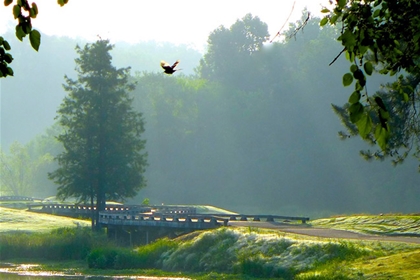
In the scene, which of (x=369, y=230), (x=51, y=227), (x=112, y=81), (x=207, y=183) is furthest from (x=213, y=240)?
(x=207, y=183)

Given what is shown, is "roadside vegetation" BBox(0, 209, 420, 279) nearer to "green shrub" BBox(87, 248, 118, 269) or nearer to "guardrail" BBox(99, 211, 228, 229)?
"green shrub" BBox(87, 248, 118, 269)

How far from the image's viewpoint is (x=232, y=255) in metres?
29.2

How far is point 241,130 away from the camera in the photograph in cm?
10294

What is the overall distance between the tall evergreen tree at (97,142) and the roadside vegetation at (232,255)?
422 inches

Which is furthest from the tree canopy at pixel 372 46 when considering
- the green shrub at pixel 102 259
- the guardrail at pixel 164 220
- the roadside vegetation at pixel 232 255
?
the guardrail at pixel 164 220

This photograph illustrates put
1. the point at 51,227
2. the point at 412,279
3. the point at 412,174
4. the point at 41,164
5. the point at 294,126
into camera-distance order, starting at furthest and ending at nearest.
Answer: the point at 41,164, the point at 294,126, the point at 412,174, the point at 51,227, the point at 412,279

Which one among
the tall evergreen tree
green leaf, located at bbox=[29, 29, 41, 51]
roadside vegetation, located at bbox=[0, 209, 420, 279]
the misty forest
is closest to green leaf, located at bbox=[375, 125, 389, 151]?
green leaf, located at bbox=[29, 29, 41, 51]

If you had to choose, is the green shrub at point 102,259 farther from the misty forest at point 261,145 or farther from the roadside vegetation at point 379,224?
the misty forest at point 261,145

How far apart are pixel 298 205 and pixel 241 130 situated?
50.1 ft

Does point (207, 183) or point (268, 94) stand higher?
point (268, 94)

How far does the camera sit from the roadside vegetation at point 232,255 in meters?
22.9

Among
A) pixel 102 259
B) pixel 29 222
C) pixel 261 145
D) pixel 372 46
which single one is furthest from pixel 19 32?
pixel 261 145

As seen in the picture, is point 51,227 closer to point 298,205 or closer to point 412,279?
point 412,279

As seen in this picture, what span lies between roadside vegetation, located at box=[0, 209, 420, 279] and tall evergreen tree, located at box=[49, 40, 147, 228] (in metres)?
10.7
